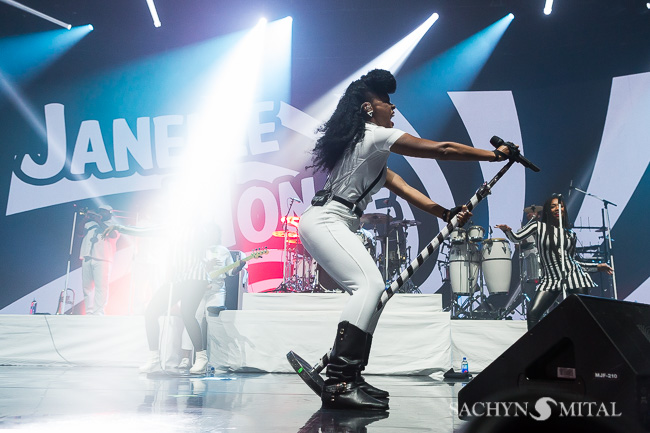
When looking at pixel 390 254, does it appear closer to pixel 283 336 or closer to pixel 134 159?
pixel 283 336

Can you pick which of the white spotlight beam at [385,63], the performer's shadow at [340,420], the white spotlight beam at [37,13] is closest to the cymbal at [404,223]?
the white spotlight beam at [385,63]

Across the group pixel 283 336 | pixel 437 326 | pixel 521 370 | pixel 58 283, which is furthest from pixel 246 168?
pixel 521 370

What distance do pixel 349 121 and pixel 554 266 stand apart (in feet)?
11.8

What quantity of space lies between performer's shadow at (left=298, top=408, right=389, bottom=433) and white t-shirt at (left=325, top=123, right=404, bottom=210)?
1077 mm

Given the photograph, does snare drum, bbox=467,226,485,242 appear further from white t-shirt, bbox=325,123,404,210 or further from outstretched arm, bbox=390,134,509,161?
outstretched arm, bbox=390,134,509,161

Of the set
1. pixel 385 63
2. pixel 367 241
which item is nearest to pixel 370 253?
pixel 367 241

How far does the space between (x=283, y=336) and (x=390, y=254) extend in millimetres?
3777

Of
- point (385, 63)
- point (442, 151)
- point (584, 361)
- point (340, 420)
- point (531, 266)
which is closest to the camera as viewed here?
point (584, 361)

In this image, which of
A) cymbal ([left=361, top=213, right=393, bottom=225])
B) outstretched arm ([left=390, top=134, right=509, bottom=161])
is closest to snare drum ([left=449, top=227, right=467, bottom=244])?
cymbal ([left=361, top=213, right=393, bottom=225])

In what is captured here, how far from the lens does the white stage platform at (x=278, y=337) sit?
17.7ft

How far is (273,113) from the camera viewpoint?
10578 mm

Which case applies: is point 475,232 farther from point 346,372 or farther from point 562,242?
point 346,372

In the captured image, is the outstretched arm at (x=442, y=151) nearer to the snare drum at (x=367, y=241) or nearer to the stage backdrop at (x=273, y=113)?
the snare drum at (x=367, y=241)

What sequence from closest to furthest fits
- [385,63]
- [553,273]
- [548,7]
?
[553,273]
[548,7]
[385,63]
